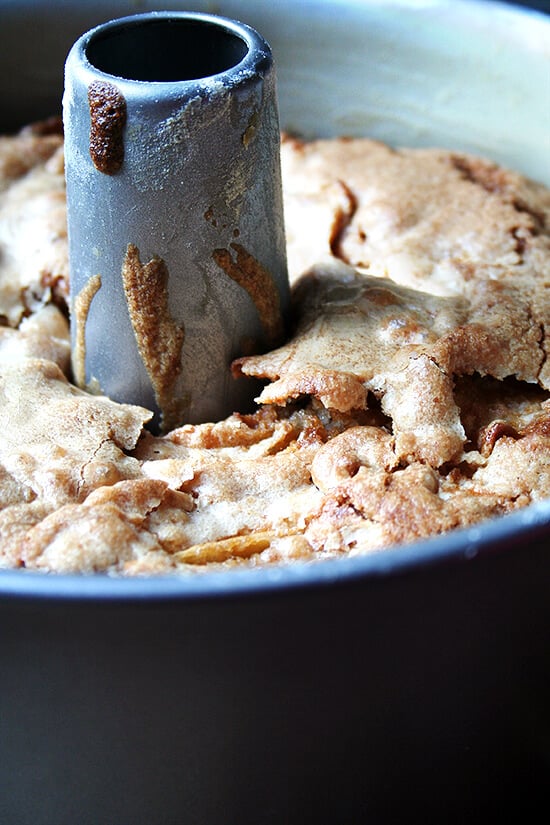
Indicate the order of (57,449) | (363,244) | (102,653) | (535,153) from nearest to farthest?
1. (102,653)
2. (57,449)
3. (363,244)
4. (535,153)

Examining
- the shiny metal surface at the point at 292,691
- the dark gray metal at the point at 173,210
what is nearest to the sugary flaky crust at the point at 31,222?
the dark gray metal at the point at 173,210

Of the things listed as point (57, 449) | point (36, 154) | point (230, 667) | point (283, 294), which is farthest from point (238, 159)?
point (36, 154)

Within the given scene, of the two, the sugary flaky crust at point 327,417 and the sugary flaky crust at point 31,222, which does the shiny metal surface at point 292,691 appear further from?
the sugary flaky crust at point 31,222

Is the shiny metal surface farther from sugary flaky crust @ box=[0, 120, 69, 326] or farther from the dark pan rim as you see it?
sugary flaky crust @ box=[0, 120, 69, 326]

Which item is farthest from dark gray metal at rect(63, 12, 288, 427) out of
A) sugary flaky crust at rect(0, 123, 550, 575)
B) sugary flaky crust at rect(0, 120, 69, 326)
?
sugary flaky crust at rect(0, 120, 69, 326)

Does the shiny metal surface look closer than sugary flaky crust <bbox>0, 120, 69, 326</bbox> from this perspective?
Yes

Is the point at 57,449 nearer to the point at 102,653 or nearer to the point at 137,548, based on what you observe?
the point at 137,548
